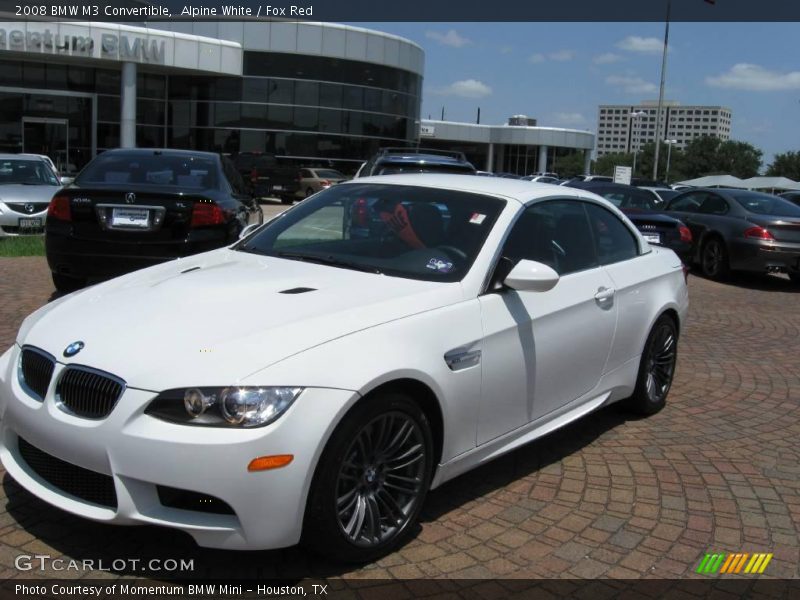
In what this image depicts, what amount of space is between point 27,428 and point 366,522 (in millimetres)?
1415

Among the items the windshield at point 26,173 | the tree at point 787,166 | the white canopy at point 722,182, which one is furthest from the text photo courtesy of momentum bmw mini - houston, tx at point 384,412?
the tree at point 787,166

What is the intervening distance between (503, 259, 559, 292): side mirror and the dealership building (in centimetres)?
3213

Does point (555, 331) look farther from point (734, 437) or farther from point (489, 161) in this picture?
point (489, 161)

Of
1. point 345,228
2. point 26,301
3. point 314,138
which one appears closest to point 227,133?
point 314,138

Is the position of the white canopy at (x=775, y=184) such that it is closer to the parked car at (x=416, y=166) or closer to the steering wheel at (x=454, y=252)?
the parked car at (x=416, y=166)

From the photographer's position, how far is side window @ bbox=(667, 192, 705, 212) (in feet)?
46.4

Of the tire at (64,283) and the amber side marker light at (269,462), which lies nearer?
the amber side marker light at (269,462)

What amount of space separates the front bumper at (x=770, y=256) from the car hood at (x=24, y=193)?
11499 mm

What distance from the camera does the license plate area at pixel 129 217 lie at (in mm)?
7035

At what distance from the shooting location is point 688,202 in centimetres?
1438

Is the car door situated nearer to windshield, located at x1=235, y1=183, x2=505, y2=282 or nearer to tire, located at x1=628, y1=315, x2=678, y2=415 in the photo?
windshield, located at x1=235, y1=183, x2=505, y2=282

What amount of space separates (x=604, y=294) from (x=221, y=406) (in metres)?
2.60

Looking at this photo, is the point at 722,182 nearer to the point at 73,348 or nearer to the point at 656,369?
the point at 656,369

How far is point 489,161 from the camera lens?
76562 millimetres
